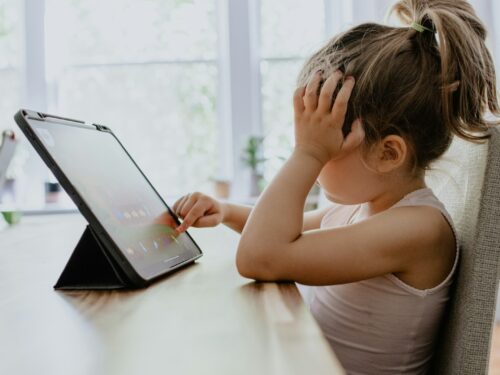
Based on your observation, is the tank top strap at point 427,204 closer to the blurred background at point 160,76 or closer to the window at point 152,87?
the blurred background at point 160,76

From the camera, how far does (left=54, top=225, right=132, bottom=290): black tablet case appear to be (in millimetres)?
757

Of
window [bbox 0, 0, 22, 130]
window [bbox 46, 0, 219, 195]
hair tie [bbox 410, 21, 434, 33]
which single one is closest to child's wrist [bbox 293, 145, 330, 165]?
hair tie [bbox 410, 21, 434, 33]

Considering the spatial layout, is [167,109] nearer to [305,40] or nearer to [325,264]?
[305,40]

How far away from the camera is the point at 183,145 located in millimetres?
3293

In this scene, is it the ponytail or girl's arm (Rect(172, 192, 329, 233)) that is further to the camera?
girl's arm (Rect(172, 192, 329, 233))

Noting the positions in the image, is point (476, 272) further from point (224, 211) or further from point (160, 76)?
point (160, 76)

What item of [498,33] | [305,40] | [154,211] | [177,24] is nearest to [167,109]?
[177,24]

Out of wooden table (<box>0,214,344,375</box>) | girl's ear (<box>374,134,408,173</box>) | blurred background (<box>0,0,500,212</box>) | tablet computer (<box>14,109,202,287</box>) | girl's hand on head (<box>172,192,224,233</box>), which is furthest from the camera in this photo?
blurred background (<box>0,0,500,212</box>)

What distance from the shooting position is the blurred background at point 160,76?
3.24 metres

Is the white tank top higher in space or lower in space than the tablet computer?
lower

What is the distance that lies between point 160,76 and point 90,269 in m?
2.63

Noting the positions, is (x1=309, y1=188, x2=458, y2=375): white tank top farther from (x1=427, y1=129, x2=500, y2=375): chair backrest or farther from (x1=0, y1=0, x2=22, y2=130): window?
(x1=0, y1=0, x2=22, y2=130): window

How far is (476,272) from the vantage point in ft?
2.53

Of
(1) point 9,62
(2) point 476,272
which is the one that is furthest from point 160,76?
(2) point 476,272
